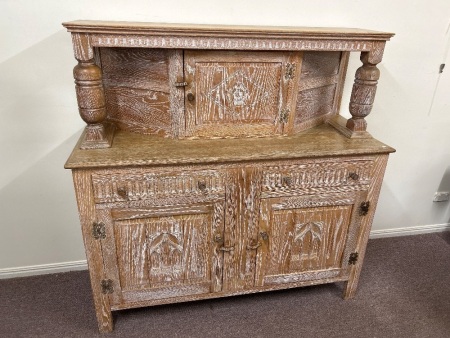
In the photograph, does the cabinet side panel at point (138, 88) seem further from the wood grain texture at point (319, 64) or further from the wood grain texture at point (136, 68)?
the wood grain texture at point (319, 64)

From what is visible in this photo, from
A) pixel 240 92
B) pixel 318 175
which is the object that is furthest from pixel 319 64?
pixel 318 175

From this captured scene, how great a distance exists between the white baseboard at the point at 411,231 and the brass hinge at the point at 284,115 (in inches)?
51.2

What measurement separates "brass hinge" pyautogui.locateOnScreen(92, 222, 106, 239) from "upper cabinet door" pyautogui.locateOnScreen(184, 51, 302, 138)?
547mm

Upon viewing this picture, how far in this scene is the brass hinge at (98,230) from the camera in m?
1.49

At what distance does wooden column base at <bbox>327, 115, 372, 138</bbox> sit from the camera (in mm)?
1690

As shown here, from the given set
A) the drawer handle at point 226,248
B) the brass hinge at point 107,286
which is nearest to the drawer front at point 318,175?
the drawer handle at point 226,248

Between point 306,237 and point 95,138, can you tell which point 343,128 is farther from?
point 95,138

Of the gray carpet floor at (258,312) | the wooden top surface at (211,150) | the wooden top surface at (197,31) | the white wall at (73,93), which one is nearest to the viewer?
the wooden top surface at (197,31)

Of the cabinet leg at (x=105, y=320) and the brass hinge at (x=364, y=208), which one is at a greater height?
the brass hinge at (x=364, y=208)

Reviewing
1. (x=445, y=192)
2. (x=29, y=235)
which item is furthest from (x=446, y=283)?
(x=29, y=235)

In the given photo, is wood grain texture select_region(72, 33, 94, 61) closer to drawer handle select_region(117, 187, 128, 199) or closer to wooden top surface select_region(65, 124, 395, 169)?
wooden top surface select_region(65, 124, 395, 169)

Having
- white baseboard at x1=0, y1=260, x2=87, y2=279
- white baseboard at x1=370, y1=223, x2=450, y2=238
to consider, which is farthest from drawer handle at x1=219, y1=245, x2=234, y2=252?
white baseboard at x1=370, y1=223, x2=450, y2=238

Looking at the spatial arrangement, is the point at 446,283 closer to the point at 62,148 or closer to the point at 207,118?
the point at 207,118

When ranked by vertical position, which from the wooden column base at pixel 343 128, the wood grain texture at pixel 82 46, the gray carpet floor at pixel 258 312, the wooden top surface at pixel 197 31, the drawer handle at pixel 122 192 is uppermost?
the wooden top surface at pixel 197 31
